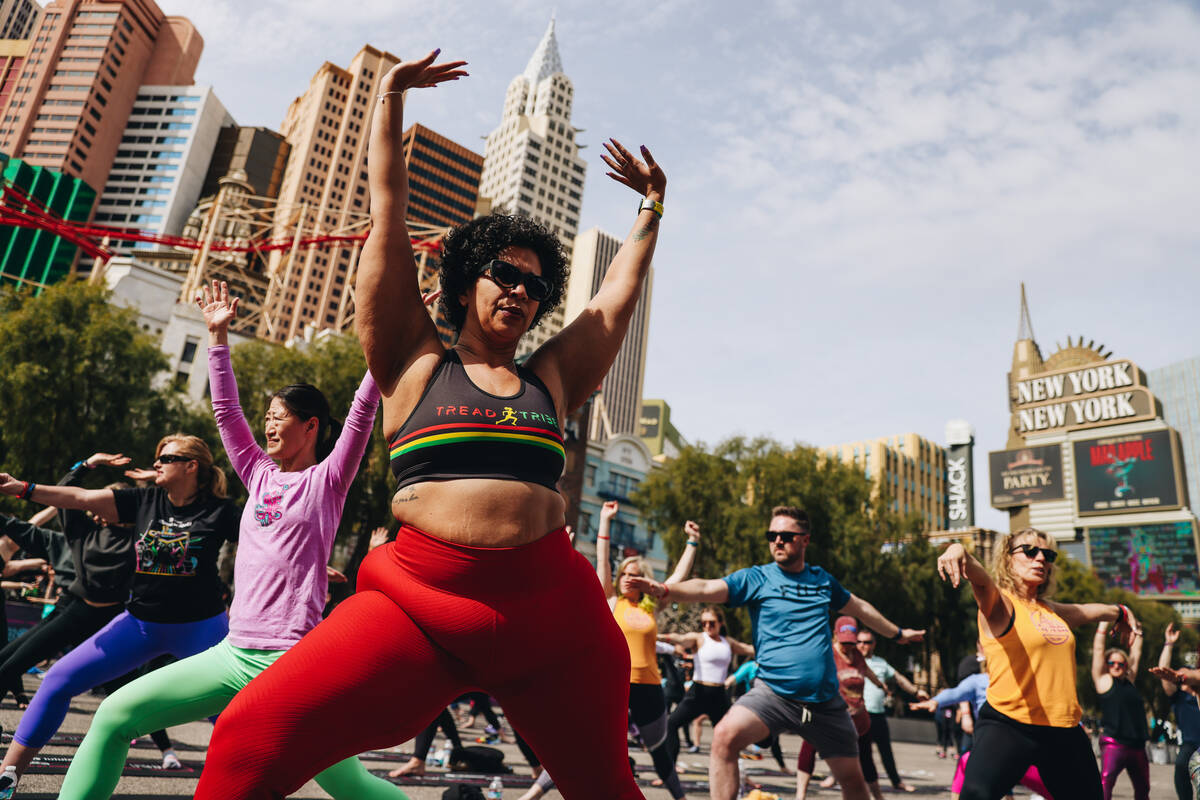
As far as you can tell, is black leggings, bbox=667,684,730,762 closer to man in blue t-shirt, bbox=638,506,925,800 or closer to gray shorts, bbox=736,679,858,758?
man in blue t-shirt, bbox=638,506,925,800

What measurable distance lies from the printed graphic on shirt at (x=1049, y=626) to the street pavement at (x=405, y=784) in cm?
338

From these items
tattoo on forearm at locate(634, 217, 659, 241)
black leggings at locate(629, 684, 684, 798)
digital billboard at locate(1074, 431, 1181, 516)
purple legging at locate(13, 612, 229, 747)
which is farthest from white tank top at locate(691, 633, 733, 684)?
digital billboard at locate(1074, 431, 1181, 516)

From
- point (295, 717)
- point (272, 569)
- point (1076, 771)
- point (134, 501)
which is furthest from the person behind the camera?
point (134, 501)

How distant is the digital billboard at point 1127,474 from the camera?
63.8 m

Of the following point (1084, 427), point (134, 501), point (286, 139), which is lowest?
point (134, 501)

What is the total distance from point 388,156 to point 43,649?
14.3 feet

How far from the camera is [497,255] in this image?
244 cm

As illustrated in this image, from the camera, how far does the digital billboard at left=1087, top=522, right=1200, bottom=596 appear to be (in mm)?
60875

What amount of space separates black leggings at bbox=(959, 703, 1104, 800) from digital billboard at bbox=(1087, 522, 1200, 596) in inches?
2725

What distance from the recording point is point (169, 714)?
121 inches

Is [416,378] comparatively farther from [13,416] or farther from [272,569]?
[13,416]

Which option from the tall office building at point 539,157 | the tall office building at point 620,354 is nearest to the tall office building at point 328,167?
the tall office building at point 539,157

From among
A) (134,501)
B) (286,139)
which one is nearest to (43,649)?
(134,501)

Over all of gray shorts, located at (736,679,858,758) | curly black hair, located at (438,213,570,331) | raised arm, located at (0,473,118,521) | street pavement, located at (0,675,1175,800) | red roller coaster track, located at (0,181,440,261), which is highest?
red roller coaster track, located at (0,181,440,261)
